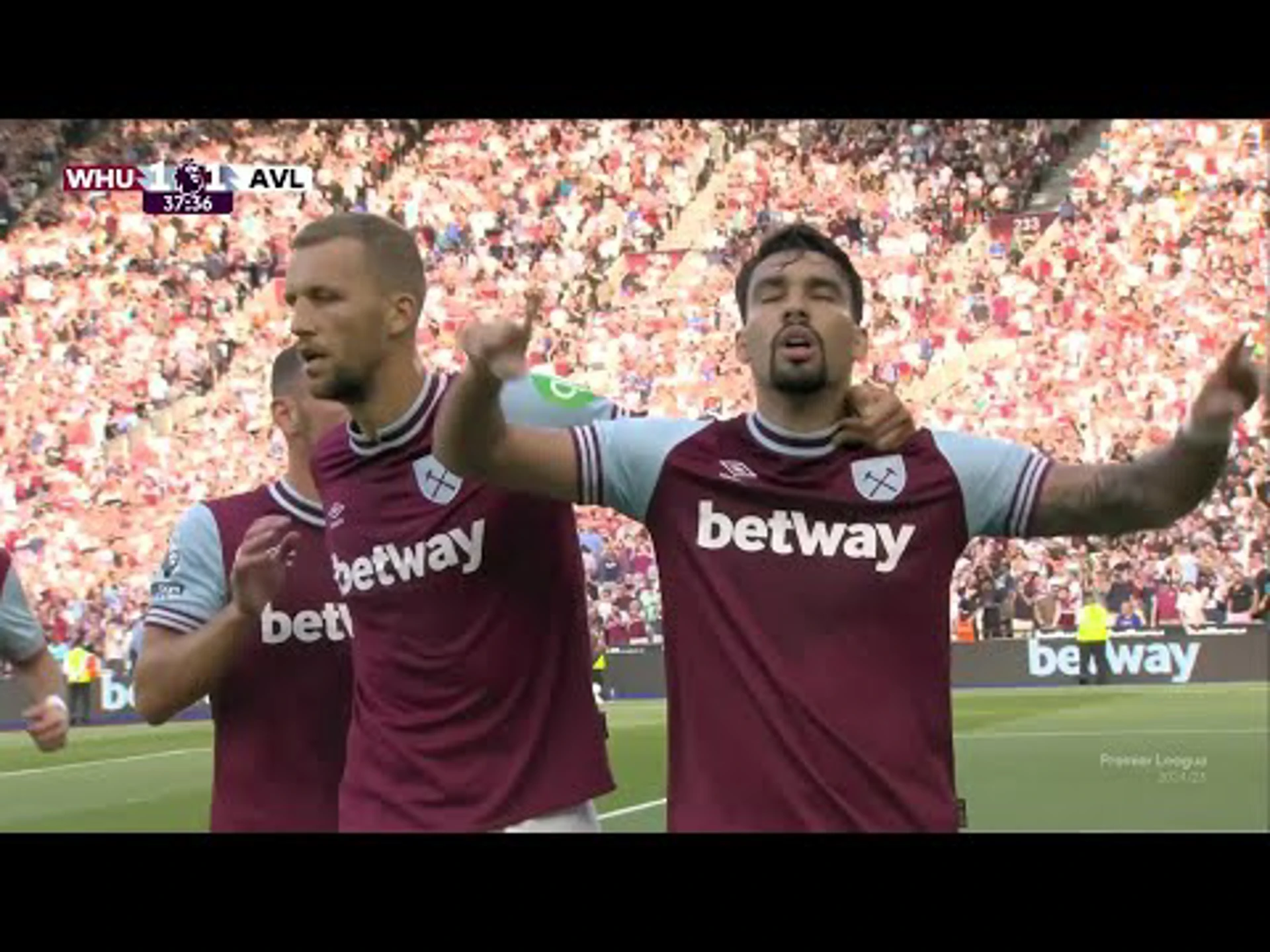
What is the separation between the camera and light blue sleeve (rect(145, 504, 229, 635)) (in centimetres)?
581

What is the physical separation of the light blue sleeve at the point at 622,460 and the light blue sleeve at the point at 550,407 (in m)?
0.32

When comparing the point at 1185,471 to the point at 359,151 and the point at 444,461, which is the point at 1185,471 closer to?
the point at 444,461

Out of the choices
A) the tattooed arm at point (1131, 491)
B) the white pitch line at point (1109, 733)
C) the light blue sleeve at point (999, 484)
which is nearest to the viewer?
the tattooed arm at point (1131, 491)

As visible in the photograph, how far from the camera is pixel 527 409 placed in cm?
537

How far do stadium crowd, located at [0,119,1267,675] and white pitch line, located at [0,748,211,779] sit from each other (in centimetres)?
166

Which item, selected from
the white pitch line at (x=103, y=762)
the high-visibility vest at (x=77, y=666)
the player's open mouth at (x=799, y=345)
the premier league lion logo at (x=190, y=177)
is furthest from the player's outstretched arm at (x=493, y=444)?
the high-visibility vest at (x=77, y=666)

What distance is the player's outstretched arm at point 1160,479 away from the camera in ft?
14.4

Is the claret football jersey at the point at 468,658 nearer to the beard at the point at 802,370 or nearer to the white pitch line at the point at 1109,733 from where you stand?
the beard at the point at 802,370

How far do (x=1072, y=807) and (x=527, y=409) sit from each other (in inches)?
375

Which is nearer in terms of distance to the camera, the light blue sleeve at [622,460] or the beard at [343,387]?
the light blue sleeve at [622,460]

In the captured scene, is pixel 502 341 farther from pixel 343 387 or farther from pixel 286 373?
pixel 286 373

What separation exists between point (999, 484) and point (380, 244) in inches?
73.1

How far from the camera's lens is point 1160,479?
4.64m

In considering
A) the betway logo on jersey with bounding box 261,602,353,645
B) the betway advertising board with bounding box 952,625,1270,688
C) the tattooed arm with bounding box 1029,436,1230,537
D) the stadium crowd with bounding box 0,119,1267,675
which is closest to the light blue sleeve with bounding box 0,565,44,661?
the betway logo on jersey with bounding box 261,602,353,645
